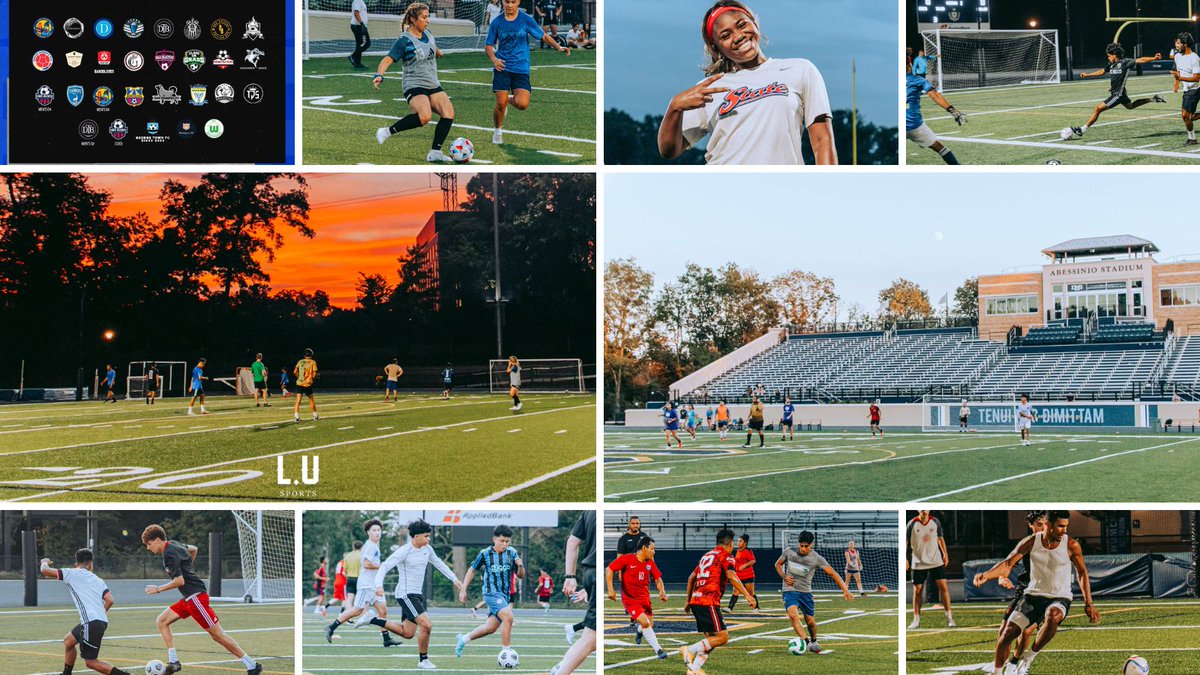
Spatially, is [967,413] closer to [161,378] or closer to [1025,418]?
[1025,418]

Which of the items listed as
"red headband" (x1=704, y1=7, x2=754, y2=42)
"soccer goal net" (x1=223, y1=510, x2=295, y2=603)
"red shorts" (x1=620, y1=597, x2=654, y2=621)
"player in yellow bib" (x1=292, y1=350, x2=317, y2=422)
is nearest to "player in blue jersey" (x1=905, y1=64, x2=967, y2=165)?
"red headband" (x1=704, y1=7, x2=754, y2=42)

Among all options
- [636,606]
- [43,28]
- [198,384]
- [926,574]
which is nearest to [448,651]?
[636,606]

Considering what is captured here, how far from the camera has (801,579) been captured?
6273mm

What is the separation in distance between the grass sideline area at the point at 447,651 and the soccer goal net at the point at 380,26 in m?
2.94

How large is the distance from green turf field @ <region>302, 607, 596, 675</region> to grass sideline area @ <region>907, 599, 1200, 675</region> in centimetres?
181

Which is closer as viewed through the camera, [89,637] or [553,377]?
[89,637]

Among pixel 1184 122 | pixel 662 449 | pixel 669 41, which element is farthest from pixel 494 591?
pixel 1184 122

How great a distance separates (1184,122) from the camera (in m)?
6.43

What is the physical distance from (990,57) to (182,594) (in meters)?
5.47

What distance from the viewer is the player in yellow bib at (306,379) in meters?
6.46

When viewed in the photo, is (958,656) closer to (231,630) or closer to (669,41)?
(669,41)

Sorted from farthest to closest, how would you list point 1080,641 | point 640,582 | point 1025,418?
point 1025,418, point 1080,641, point 640,582

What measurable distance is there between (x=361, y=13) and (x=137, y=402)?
242 centimetres

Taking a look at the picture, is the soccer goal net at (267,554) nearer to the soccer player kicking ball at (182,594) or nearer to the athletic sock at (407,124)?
the soccer player kicking ball at (182,594)
